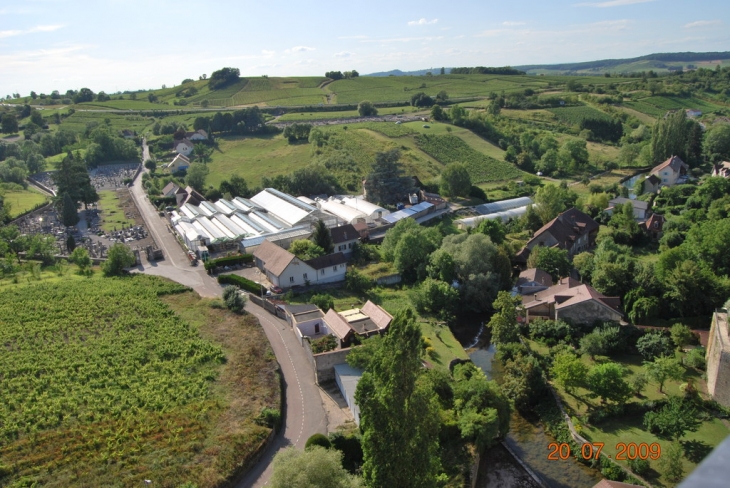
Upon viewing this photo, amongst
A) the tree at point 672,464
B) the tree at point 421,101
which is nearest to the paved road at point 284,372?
the tree at point 672,464

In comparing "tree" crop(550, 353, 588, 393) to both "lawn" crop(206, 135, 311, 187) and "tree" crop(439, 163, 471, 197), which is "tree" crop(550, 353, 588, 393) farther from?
"lawn" crop(206, 135, 311, 187)

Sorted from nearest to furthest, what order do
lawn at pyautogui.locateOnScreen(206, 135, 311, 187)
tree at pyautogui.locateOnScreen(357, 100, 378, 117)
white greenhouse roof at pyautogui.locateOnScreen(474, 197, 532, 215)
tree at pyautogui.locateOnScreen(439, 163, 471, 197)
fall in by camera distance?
white greenhouse roof at pyautogui.locateOnScreen(474, 197, 532, 215)
tree at pyautogui.locateOnScreen(439, 163, 471, 197)
lawn at pyautogui.locateOnScreen(206, 135, 311, 187)
tree at pyautogui.locateOnScreen(357, 100, 378, 117)

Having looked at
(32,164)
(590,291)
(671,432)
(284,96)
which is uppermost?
(284,96)

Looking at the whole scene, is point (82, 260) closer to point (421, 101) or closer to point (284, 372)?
point (284, 372)

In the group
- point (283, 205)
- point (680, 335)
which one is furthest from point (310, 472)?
point (283, 205)

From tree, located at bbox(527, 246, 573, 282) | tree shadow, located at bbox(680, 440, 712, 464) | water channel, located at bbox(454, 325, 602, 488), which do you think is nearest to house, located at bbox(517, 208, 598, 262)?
tree, located at bbox(527, 246, 573, 282)

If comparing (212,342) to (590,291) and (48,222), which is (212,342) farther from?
(48,222)

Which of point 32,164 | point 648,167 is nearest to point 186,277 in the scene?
point 32,164
